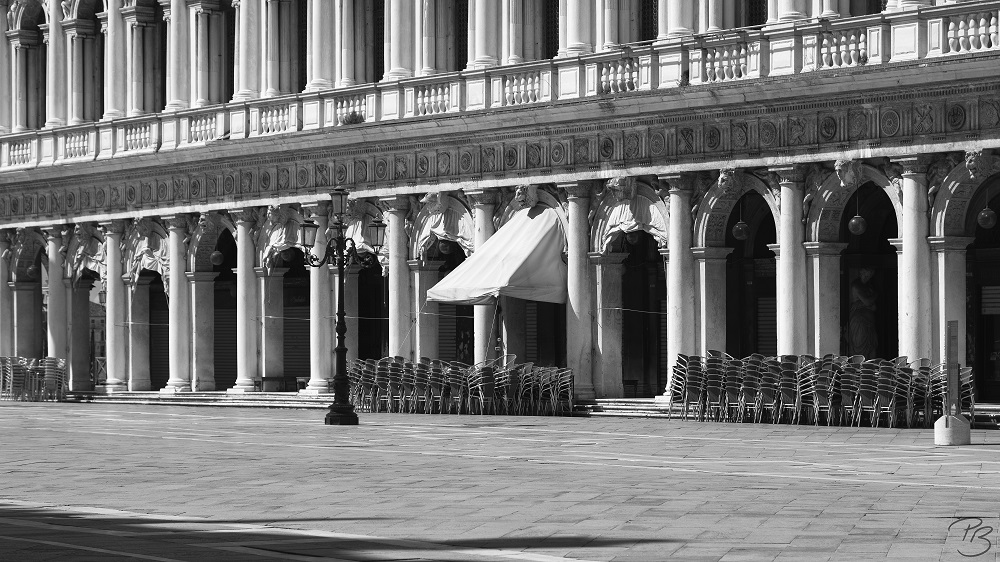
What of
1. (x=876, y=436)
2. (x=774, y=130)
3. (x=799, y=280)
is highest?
(x=774, y=130)

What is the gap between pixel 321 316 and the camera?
37750 mm

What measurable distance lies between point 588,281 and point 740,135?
4458mm

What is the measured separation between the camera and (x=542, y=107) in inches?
1281

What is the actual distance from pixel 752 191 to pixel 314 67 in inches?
441

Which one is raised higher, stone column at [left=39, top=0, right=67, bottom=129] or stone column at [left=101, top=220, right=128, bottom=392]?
stone column at [left=39, top=0, right=67, bottom=129]

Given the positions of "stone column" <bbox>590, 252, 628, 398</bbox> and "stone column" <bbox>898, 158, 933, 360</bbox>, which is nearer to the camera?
"stone column" <bbox>898, 158, 933, 360</bbox>

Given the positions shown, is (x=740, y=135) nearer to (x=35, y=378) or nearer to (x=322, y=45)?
(x=322, y=45)

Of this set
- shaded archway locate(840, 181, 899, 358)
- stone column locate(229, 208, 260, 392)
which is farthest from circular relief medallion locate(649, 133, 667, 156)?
stone column locate(229, 208, 260, 392)

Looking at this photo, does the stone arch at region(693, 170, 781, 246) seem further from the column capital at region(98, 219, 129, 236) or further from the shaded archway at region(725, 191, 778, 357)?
the column capital at region(98, 219, 129, 236)

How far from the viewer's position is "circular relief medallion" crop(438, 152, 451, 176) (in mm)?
34969

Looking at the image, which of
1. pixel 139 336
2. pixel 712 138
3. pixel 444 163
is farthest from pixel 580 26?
pixel 139 336

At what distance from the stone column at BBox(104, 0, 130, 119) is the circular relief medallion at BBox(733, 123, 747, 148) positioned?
18.5 m

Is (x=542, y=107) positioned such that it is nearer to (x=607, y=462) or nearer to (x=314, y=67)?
(x=314, y=67)

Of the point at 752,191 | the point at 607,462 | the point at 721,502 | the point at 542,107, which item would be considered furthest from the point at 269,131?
the point at 721,502
